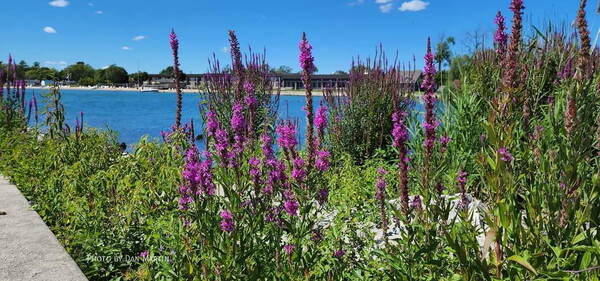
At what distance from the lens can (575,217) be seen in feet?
7.13

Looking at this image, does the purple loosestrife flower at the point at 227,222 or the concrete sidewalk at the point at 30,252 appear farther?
the concrete sidewalk at the point at 30,252

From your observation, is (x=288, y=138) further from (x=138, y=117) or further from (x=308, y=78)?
(x=138, y=117)

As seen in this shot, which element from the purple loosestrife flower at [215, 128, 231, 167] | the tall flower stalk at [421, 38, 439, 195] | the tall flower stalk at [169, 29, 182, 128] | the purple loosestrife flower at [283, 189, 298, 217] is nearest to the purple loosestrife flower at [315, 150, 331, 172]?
the purple loosestrife flower at [283, 189, 298, 217]

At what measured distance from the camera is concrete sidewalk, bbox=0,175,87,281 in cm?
293

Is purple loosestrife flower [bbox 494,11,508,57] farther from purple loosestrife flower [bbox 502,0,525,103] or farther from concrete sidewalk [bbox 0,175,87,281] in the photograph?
concrete sidewalk [bbox 0,175,87,281]

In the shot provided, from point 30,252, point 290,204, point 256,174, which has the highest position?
point 256,174

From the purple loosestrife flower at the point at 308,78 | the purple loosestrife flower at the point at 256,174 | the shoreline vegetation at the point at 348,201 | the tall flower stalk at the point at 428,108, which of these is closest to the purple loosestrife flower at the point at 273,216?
the shoreline vegetation at the point at 348,201

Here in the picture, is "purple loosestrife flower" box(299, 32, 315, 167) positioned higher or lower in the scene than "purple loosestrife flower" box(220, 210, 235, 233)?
higher

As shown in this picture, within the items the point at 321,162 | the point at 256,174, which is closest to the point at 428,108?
the point at 321,162

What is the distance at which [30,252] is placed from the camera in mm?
3275

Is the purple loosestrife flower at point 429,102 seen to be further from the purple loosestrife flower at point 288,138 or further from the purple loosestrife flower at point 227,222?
the purple loosestrife flower at point 227,222

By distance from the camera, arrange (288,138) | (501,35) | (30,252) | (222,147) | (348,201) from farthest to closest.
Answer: (348,201)
(30,252)
(288,138)
(222,147)
(501,35)

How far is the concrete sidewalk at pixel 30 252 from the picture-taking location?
2926 millimetres

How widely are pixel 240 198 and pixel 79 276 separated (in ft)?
4.06
